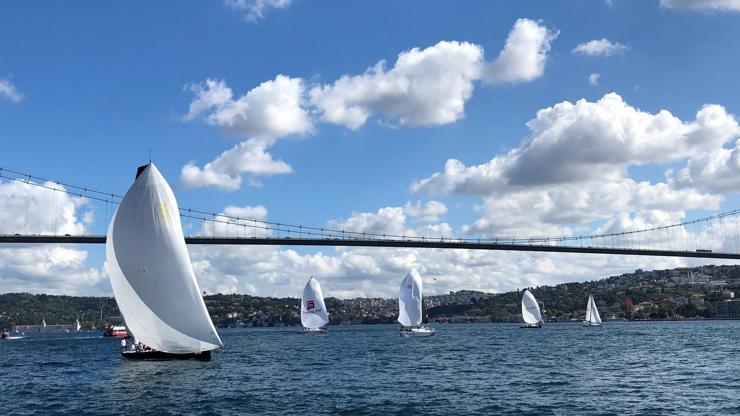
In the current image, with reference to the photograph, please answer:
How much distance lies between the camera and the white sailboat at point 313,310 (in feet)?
251

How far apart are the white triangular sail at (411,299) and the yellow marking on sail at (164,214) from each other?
34.2 m

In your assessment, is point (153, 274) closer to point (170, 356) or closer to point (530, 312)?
point (170, 356)

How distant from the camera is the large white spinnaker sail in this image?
90.7 feet

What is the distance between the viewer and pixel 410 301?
6094 centimetres

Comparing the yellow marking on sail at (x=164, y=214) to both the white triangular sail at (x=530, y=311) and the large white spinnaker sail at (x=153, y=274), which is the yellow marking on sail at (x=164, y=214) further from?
the white triangular sail at (x=530, y=311)

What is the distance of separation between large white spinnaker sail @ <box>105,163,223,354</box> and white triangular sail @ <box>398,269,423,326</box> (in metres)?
33.5

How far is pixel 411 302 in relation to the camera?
6097cm

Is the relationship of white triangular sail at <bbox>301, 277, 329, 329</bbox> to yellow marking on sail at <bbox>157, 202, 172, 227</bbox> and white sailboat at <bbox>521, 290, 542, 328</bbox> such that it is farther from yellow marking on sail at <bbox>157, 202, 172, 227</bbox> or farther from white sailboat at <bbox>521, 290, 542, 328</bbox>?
yellow marking on sail at <bbox>157, 202, 172, 227</bbox>

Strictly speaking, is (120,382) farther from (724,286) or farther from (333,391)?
(724,286)

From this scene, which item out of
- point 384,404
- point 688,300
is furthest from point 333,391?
point 688,300

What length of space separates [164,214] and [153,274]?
226cm

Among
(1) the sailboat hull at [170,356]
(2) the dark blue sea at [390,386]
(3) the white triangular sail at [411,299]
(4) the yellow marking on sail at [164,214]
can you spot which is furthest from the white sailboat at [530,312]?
(4) the yellow marking on sail at [164,214]

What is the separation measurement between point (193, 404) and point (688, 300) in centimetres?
15200

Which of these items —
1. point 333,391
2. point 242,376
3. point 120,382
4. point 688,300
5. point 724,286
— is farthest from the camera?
point 724,286
